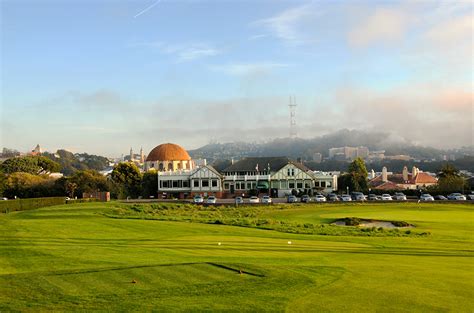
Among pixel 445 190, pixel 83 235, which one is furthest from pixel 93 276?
pixel 445 190

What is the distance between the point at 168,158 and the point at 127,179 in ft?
89.4

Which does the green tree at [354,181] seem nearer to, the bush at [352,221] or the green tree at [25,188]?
the bush at [352,221]

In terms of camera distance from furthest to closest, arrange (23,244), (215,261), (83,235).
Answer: (83,235)
(23,244)
(215,261)

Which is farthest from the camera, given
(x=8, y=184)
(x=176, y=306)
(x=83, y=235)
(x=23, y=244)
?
(x=8, y=184)

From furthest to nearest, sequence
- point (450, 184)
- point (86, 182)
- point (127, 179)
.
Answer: point (127, 179)
point (86, 182)
point (450, 184)

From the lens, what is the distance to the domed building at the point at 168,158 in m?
122

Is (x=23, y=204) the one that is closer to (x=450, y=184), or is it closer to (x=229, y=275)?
(x=229, y=275)

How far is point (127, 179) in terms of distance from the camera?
313 feet

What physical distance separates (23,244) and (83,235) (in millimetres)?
4630

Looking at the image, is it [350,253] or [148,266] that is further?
[350,253]

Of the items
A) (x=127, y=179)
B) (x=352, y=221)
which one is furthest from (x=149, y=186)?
(x=352, y=221)

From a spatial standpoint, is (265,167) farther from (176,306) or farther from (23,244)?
(176,306)

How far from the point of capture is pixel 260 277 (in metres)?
13.4

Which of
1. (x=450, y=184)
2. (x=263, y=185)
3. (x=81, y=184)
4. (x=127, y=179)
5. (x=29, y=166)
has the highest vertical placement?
(x=29, y=166)
